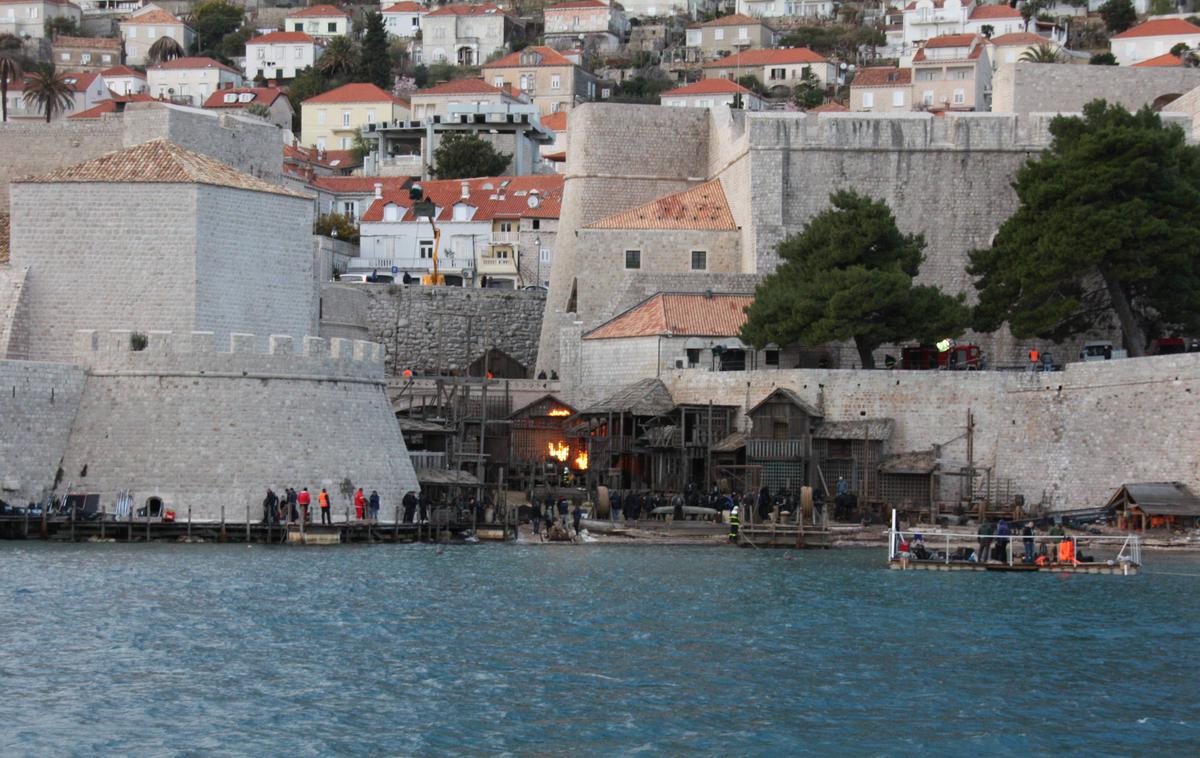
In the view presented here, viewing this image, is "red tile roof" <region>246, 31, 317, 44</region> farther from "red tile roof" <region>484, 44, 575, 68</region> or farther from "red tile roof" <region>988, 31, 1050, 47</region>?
"red tile roof" <region>988, 31, 1050, 47</region>

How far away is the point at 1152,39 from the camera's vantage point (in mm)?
93000

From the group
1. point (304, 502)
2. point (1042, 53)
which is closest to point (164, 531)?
point (304, 502)

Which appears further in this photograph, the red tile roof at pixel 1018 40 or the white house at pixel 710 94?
A: the red tile roof at pixel 1018 40

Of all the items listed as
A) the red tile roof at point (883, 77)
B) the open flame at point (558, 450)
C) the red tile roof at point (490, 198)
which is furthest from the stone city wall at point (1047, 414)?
the red tile roof at point (883, 77)

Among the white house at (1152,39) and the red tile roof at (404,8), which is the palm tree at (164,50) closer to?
the red tile roof at (404,8)

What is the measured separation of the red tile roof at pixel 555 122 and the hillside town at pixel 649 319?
2331cm

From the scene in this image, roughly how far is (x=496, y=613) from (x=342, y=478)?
30.8ft

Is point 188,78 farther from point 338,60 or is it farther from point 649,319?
point 649,319

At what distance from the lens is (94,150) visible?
46688 mm

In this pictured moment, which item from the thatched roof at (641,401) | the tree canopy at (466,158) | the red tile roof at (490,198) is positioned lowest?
the thatched roof at (641,401)

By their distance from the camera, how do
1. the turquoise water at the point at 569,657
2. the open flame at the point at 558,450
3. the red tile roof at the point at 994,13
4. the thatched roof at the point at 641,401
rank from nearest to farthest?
the turquoise water at the point at 569,657 < the thatched roof at the point at 641,401 < the open flame at the point at 558,450 < the red tile roof at the point at 994,13

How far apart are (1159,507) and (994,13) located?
67037 mm

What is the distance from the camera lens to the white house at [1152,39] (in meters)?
91.7

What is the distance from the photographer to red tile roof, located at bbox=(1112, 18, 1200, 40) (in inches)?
3617
